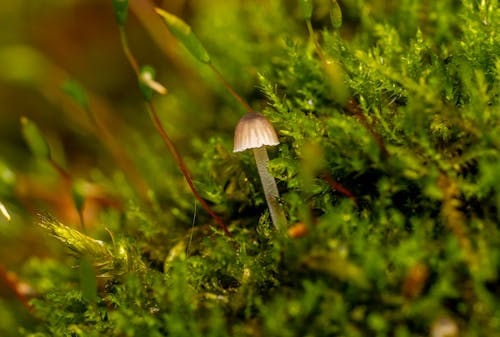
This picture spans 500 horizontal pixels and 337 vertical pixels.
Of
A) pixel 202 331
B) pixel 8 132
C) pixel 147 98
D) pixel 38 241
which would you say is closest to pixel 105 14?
pixel 8 132

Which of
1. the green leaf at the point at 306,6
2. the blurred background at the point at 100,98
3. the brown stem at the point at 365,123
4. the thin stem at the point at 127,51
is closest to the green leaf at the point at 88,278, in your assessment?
the blurred background at the point at 100,98

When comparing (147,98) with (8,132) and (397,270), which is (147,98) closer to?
(397,270)

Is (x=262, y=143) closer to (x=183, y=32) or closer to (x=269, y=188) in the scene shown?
(x=269, y=188)

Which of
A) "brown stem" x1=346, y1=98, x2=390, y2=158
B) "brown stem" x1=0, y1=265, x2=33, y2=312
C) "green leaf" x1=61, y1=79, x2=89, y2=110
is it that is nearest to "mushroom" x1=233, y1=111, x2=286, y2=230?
"brown stem" x1=346, y1=98, x2=390, y2=158

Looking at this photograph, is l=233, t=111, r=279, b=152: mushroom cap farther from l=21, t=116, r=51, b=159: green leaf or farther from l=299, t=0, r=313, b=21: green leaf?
l=21, t=116, r=51, b=159: green leaf

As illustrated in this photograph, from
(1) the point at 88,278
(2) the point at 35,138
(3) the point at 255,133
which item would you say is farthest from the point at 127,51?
(1) the point at 88,278

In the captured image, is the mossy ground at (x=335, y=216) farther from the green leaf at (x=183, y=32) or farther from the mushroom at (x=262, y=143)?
the green leaf at (x=183, y=32)

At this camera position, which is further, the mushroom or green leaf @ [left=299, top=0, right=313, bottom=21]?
green leaf @ [left=299, top=0, right=313, bottom=21]
